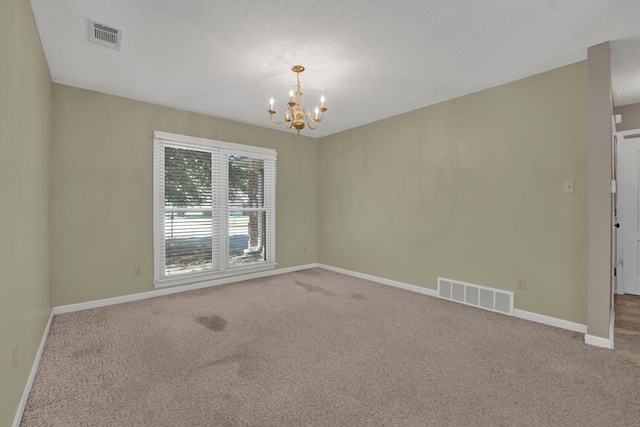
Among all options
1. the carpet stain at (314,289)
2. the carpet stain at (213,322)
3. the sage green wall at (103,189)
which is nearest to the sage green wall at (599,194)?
the carpet stain at (314,289)

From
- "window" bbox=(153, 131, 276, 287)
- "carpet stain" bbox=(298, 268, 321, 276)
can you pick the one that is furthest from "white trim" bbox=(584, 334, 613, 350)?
"window" bbox=(153, 131, 276, 287)

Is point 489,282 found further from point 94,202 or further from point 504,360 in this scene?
point 94,202

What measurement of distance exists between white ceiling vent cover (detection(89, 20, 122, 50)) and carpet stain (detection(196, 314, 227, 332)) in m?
2.68

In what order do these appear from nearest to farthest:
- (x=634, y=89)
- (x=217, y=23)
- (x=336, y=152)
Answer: (x=217, y=23), (x=634, y=89), (x=336, y=152)

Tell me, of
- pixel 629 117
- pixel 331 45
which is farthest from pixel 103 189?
pixel 629 117

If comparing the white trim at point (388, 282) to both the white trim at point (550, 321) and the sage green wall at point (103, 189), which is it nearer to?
the white trim at point (550, 321)

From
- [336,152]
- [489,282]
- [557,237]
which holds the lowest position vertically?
[489,282]

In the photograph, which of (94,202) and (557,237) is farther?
(94,202)

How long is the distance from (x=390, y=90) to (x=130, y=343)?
12.2 feet

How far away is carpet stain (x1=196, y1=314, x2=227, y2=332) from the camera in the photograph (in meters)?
2.90

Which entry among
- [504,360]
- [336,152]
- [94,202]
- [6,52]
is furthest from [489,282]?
[94,202]

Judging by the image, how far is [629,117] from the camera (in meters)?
3.85

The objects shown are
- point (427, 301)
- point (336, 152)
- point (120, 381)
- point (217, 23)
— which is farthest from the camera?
point (336, 152)

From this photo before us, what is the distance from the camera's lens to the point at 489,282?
11.2 feet
